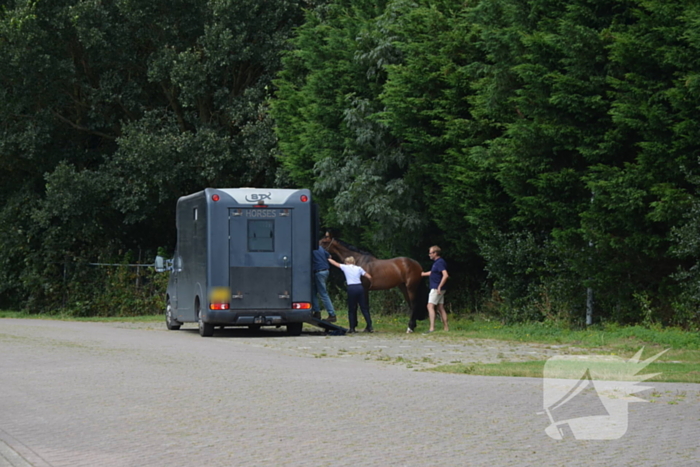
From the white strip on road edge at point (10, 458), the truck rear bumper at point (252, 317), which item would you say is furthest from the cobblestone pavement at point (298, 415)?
the truck rear bumper at point (252, 317)

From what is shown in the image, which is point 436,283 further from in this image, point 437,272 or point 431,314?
point 431,314

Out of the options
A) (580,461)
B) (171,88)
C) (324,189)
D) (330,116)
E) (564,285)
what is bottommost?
(580,461)

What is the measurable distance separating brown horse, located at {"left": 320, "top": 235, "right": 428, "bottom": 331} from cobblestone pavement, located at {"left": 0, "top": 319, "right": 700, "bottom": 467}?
6.61m

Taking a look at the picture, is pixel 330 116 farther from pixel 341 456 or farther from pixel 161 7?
pixel 341 456

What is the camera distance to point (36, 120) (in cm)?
3741

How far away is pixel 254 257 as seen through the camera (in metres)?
22.0

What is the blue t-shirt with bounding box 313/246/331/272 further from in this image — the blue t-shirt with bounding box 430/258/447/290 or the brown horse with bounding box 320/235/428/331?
the blue t-shirt with bounding box 430/258/447/290

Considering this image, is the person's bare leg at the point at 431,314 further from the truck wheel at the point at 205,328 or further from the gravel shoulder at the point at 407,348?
the truck wheel at the point at 205,328

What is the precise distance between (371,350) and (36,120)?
23.4 meters

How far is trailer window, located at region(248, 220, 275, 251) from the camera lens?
2206 cm

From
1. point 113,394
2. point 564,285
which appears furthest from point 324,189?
point 113,394
